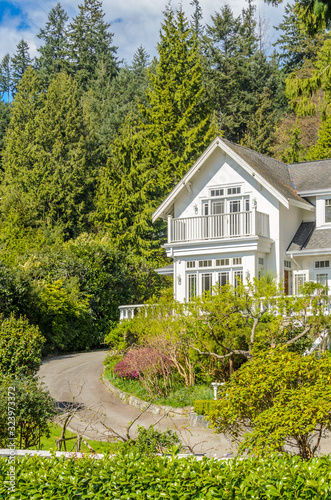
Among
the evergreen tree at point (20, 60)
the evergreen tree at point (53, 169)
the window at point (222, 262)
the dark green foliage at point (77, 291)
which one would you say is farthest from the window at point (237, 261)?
the evergreen tree at point (20, 60)

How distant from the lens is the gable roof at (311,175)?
26.4m

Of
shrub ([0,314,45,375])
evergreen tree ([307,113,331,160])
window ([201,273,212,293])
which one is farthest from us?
evergreen tree ([307,113,331,160])

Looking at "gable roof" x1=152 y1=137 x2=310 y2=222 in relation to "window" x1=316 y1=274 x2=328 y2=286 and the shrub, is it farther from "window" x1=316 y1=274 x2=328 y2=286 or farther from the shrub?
the shrub

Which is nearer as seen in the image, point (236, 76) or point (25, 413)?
point (25, 413)

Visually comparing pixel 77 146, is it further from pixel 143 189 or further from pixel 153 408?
pixel 153 408

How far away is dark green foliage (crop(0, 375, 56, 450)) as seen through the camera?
1132 cm

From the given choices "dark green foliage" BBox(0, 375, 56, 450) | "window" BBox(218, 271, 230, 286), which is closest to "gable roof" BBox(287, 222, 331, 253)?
"window" BBox(218, 271, 230, 286)

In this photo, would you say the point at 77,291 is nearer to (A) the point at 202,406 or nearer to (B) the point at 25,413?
(A) the point at 202,406

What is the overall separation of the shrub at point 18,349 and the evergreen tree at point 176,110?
26.7m

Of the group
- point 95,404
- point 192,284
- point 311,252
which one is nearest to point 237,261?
point 192,284

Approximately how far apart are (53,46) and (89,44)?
4.14 metres

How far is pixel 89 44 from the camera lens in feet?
235

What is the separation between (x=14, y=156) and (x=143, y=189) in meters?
14.4

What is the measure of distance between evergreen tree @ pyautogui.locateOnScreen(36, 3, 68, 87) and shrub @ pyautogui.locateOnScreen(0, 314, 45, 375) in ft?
172
